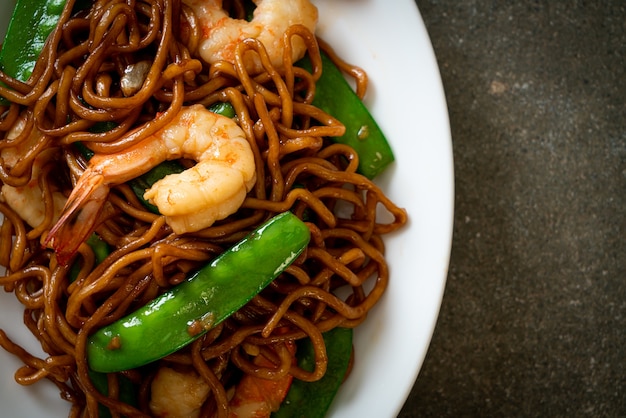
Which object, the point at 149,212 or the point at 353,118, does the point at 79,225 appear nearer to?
the point at 149,212

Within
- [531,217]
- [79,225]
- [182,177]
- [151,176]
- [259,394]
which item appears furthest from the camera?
[531,217]

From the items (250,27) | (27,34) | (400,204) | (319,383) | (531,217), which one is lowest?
(531,217)

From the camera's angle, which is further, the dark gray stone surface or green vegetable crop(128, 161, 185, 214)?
the dark gray stone surface

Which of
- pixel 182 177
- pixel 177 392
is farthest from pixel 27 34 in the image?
pixel 177 392

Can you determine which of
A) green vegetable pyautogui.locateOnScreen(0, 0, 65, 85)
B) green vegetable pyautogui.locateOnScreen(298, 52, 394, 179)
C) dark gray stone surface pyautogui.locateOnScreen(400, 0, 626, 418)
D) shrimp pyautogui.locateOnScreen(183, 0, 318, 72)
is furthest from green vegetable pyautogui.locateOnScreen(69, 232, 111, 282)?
dark gray stone surface pyautogui.locateOnScreen(400, 0, 626, 418)

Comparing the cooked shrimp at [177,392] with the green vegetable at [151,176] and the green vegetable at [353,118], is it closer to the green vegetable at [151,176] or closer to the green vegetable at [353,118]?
the green vegetable at [151,176]

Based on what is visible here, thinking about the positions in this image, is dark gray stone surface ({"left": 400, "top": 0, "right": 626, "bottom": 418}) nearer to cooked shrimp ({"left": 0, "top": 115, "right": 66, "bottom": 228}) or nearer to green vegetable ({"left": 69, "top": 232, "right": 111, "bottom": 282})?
green vegetable ({"left": 69, "top": 232, "right": 111, "bottom": 282})
